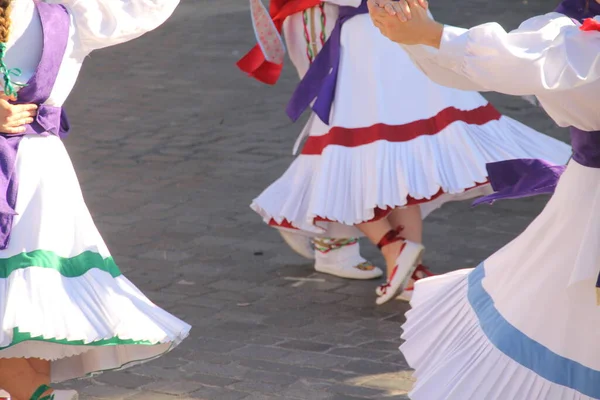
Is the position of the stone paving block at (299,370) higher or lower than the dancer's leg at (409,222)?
lower

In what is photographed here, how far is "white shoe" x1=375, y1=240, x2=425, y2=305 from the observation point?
4836 mm

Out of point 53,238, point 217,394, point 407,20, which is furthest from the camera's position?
point 217,394

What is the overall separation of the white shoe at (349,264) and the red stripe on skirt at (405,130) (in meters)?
0.62

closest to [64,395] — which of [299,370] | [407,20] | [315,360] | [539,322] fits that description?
[299,370]

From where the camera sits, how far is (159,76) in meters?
10.3

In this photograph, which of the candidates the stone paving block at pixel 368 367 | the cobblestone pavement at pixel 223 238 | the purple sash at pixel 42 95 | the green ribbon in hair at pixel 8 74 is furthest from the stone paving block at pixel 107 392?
the green ribbon in hair at pixel 8 74

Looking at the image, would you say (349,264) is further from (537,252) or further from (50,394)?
(537,252)

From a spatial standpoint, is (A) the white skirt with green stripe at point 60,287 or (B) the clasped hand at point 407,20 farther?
(A) the white skirt with green stripe at point 60,287

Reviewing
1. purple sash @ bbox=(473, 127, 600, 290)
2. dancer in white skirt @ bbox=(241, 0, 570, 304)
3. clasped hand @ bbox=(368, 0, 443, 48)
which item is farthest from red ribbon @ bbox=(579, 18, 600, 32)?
dancer in white skirt @ bbox=(241, 0, 570, 304)

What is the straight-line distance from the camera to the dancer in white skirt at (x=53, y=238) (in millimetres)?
3266

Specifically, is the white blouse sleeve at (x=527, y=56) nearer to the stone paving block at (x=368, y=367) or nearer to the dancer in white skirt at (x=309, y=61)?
the stone paving block at (x=368, y=367)

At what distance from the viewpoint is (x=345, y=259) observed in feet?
17.5

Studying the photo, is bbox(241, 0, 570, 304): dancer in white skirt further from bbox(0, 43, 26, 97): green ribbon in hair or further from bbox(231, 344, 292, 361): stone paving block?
bbox(0, 43, 26, 97): green ribbon in hair

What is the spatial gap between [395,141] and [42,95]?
176 centimetres
